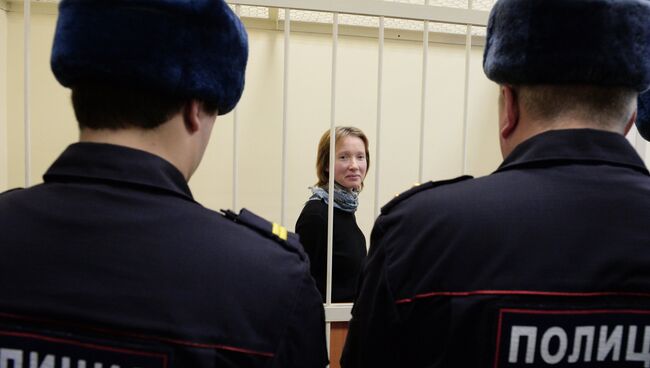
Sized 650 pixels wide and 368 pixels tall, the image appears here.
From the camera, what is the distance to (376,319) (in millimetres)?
703

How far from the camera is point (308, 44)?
8.55 ft

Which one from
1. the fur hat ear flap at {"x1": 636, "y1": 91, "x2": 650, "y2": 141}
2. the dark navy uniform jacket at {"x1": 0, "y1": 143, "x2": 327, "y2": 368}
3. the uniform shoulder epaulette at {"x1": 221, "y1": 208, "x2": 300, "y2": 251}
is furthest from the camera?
the fur hat ear flap at {"x1": 636, "y1": 91, "x2": 650, "y2": 141}

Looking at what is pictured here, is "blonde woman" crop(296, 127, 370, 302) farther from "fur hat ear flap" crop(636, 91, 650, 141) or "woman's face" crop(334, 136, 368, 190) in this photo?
"fur hat ear flap" crop(636, 91, 650, 141)

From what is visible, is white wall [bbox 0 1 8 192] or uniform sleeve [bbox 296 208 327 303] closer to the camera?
uniform sleeve [bbox 296 208 327 303]

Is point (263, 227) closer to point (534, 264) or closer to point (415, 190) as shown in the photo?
point (415, 190)

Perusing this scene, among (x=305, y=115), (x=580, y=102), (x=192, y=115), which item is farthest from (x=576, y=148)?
(x=305, y=115)

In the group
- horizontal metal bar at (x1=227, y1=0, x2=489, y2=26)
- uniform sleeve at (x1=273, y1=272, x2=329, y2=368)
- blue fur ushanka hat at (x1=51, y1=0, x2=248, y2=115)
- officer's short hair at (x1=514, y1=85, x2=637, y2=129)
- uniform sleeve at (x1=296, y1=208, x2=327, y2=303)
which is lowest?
uniform sleeve at (x1=296, y1=208, x2=327, y2=303)

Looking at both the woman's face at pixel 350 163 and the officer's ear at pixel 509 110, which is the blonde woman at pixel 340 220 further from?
the officer's ear at pixel 509 110

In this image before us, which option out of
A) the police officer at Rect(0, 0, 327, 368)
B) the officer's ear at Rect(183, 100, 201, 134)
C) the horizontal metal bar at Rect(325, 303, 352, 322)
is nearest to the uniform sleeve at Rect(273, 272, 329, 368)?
the police officer at Rect(0, 0, 327, 368)

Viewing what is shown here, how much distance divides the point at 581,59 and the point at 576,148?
110 millimetres

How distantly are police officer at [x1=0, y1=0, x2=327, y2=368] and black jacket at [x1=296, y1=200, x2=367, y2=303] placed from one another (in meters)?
0.98

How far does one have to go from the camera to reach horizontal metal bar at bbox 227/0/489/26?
121cm

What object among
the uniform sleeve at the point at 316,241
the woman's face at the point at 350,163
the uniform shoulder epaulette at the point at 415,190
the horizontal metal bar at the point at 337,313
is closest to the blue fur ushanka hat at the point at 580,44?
the uniform shoulder epaulette at the point at 415,190

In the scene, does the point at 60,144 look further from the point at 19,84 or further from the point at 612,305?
the point at 612,305
